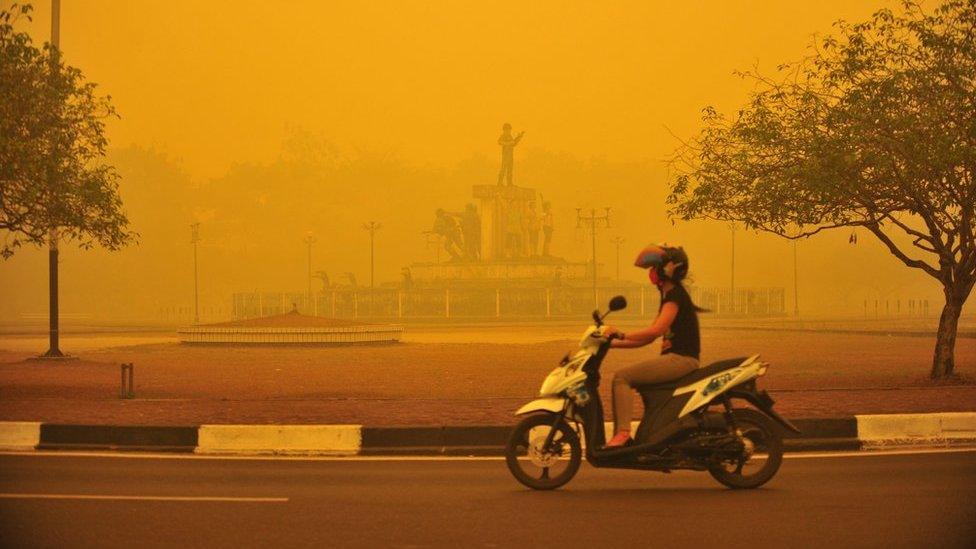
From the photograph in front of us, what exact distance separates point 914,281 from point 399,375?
262 ft

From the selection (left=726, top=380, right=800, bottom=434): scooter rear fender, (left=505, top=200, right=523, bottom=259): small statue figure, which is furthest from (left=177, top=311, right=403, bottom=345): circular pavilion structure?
(left=505, top=200, right=523, bottom=259): small statue figure

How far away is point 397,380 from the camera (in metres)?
23.8

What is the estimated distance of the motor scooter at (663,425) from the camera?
9.39 metres

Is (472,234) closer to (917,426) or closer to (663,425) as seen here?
(917,426)

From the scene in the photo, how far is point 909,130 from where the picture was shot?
20.0 metres

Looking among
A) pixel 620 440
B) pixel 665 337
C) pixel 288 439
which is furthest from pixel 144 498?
pixel 665 337

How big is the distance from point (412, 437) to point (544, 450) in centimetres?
321

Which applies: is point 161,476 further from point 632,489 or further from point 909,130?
point 909,130

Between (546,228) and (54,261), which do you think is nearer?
(54,261)

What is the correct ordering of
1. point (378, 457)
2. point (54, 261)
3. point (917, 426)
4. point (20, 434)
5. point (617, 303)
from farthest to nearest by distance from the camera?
point (54, 261), point (20, 434), point (917, 426), point (378, 457), point (617, 303)

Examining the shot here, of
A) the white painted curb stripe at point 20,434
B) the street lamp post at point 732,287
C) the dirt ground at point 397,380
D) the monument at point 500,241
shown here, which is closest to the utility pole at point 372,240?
the monument at point 500,241

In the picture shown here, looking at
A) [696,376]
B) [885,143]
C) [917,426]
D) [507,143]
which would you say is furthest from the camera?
[507,143]

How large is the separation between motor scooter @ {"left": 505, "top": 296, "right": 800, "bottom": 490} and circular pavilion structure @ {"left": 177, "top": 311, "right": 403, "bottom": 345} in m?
30.9

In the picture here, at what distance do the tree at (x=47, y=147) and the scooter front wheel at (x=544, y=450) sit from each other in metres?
12.8
